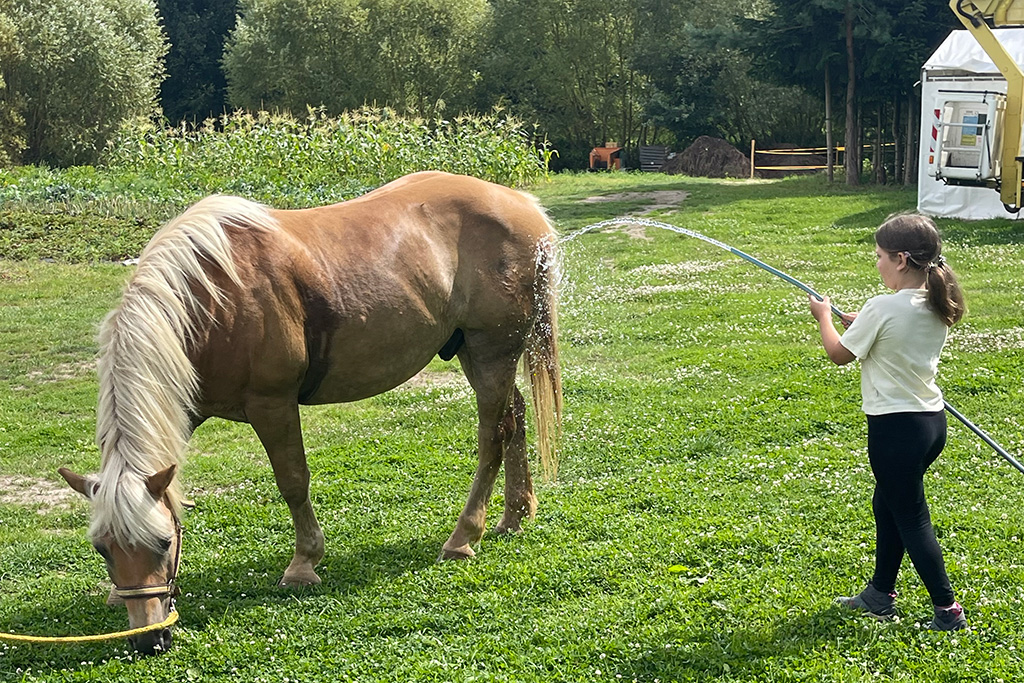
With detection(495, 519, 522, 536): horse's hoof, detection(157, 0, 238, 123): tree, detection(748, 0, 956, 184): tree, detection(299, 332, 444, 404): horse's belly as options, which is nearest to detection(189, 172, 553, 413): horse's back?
detection(299, 332, 444, 404): horse's belly

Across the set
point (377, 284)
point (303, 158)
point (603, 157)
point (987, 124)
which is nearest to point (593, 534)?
point (377, 284)

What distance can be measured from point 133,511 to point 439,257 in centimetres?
207

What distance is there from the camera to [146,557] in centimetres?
409

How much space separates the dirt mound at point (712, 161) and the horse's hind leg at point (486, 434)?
28.5 meters

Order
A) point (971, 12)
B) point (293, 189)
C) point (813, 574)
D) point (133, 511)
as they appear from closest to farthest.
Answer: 1. point (133, 511)
2. point (813, 574)
3. point (971, 12)
4. point (293, 189)

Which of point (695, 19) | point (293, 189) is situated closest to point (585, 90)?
point (695, 19)

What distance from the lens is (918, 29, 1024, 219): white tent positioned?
18.0 meters

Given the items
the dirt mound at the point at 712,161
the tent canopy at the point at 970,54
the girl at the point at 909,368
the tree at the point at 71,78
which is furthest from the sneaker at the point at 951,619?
the dirt mound at the point at 712,161

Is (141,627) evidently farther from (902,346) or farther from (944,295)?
(944,295)

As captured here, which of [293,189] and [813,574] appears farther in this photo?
[293,189]

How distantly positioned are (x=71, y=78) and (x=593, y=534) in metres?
26.8

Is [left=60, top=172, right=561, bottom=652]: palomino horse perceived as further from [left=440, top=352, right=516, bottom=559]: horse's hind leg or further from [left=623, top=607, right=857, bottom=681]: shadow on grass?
[left=623, top=607, right=857, bottom=681]: shadow on grass

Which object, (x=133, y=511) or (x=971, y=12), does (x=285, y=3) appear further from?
(x=133, y=511)

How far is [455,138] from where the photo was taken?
23422 millimetres
